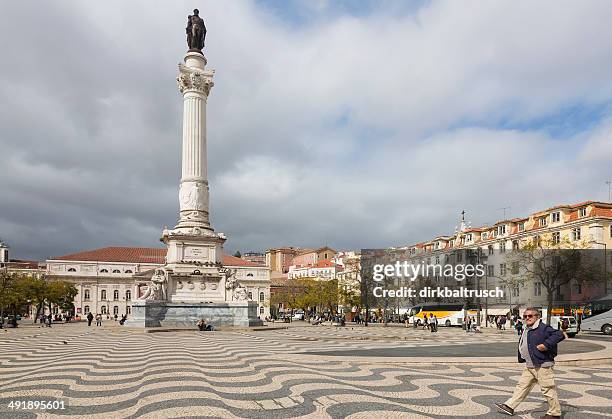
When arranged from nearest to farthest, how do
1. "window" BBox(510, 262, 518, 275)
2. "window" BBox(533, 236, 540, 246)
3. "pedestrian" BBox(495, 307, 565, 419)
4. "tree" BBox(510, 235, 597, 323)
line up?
"pedestrian" BBox(495, 307, 565, 419) → "tree" BBox(510, 235, 597, 323) → "window" BBox(533, 236, 540, 246) → "window" BBox(510, 262, 518, 275)

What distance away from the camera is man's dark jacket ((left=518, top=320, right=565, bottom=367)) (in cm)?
769

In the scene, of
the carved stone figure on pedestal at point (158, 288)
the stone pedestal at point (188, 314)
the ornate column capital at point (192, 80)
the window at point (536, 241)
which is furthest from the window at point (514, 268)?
the carved stone figure on pedestal at point (158, 288)

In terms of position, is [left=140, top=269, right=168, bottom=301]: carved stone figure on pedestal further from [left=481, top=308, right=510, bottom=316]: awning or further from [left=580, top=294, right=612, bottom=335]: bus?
[left=481, top=308, right=510, bottom=316]: awning

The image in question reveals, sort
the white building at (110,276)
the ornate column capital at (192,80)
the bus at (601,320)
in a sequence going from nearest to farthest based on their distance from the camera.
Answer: the bus at (601,320), the ornate column capital at (192,80), the white building at (110,276)

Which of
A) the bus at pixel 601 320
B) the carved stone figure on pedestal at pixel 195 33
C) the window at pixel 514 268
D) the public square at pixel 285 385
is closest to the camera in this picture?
the public square at pixel 285 385

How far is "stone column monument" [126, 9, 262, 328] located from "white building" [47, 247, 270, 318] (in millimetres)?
60768

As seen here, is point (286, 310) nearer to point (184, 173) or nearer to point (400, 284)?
point (400, 284)

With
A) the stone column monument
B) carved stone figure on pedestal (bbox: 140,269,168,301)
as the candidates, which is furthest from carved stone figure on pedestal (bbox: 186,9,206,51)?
carved stone figure on pedestal (bbox: 140,269,168,301)

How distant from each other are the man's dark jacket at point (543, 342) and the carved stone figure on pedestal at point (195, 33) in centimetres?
3928

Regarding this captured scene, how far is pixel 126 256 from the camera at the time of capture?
4286 inches

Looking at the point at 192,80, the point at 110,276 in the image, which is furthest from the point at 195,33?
the point at 110,276

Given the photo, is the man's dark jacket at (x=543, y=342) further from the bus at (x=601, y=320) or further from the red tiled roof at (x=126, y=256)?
the red tiled roof at (x=126, y=256)

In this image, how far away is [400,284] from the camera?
80375 millimetres

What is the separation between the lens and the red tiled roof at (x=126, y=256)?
104762 mm
